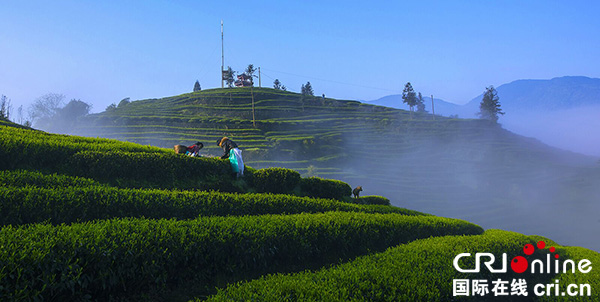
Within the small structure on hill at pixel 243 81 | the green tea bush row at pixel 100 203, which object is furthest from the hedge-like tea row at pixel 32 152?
the small structure on hill at pixel 243 81

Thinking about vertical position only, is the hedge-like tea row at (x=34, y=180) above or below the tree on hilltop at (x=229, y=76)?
below

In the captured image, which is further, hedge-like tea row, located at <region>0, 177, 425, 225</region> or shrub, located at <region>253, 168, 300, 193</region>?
shrub, located at <region>253, 168, 300, 193</region>

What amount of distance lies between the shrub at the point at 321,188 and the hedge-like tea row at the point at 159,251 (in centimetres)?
578

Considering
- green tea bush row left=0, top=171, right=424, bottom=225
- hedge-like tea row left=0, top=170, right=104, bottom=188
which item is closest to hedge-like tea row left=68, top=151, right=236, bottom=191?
green tea bush row left=0, top=171, right=424, bottom=225

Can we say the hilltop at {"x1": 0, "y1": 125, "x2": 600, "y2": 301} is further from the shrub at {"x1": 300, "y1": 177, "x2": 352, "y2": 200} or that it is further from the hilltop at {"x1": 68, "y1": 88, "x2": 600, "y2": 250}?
the hilltop at {"x1": 68, "y1": 88, "x2": 600, "y2": 250}

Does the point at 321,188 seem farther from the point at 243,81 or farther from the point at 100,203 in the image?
the point at 243,81

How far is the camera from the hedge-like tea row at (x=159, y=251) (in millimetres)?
4676

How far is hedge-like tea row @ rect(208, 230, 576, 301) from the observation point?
5.10 m

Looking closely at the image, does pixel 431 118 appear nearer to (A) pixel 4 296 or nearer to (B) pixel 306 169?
(B) pixel 306 169

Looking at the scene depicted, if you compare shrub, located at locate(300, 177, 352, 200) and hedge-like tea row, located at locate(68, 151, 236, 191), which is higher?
hedge-like tea row, located at locate(68, 151, 236, 191)

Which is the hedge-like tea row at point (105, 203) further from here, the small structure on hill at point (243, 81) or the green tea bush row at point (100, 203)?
the small structure on hill at point (243, 81)

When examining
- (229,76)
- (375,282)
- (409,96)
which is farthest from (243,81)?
(375,282)

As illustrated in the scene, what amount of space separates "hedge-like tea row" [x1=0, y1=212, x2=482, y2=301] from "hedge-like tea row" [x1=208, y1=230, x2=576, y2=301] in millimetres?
893

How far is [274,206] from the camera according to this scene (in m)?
11.2
